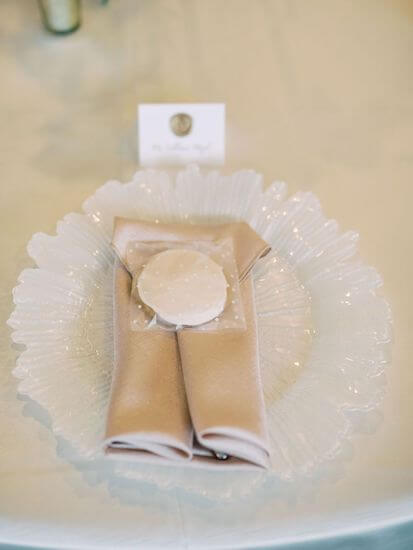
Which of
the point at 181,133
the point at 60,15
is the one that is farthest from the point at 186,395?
the point at 60,15

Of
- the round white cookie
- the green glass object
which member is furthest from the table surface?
the round white cookie

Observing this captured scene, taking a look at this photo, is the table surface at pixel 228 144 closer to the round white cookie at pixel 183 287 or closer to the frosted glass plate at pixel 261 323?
the frosted glass plate at pixel 261 323

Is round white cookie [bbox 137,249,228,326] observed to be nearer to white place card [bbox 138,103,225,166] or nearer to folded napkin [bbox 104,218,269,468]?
folded napkin [bbox 104,218,269,468]

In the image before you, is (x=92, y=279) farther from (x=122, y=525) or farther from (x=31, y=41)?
(x=31, y=41)

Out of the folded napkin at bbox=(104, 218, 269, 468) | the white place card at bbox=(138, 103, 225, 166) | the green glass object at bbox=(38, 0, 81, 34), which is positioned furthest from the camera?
the green glass object at bbox=(38, 0, 81, 34)

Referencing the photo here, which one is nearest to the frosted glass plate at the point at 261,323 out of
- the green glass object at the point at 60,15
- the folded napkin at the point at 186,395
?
the folded napkin at the point at 186,395
